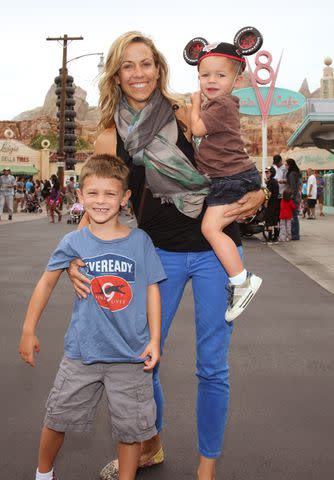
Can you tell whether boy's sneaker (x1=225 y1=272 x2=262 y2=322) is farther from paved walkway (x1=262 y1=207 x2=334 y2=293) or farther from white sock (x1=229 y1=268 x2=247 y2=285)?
paved walkway (x1=262 y1=207 x2=334 y2=293)

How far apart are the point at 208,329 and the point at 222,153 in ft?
2.43

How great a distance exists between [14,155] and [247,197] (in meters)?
56.7

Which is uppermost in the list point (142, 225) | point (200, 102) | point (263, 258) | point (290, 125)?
point (290, 125)

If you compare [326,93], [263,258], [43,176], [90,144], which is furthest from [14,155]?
[263,258]

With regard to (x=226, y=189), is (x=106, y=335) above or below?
below

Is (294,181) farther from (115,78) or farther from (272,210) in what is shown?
(115,78)

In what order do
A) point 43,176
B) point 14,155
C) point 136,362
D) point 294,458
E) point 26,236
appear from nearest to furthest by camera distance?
point 136,362, point 294,458, point 26,236, point 14,155, point 43,176

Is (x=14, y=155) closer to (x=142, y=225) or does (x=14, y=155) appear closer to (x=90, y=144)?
(x=90, y=144)

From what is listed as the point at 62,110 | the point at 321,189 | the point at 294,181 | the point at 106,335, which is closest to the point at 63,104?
the point at 62,110

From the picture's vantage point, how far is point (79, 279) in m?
2.46

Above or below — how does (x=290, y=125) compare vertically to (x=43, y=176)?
above

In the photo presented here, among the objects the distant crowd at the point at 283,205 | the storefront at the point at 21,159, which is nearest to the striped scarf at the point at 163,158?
the distant crowd at the point at 283,205

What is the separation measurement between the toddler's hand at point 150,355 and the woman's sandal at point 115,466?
0.57 metres

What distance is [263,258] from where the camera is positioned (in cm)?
1110
